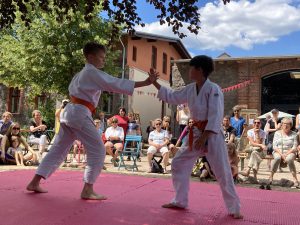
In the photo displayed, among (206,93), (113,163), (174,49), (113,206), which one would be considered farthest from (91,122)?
(174,49)

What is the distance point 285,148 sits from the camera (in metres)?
7.80

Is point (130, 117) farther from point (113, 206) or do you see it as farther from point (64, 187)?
point (113, 206)

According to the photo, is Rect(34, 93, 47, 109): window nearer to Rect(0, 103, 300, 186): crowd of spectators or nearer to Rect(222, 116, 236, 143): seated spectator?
Rect(0, 103, 300, 186): crowd of spectators

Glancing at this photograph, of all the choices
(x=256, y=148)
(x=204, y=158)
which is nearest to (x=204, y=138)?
(x=204, y=158)

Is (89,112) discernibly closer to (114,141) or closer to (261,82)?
(114,141)

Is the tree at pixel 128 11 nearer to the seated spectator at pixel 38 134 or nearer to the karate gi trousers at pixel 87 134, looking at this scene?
the karate gi trousers at pixel 87 134

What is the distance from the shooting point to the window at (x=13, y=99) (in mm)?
23531

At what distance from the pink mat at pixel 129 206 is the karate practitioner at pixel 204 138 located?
210 millimetres

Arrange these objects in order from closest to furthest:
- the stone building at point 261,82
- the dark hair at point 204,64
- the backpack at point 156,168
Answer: the dark hair at point 204,64
the backpack at point 156,168
the stone building at point 261,82

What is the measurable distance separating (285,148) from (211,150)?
4.60m

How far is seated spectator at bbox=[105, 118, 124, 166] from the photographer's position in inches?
368

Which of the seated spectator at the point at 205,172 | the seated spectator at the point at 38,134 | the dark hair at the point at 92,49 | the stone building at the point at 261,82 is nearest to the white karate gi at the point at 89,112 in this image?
the dark hair at the point at 92,49

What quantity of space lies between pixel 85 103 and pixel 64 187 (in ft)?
4.88

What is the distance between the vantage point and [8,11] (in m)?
4.52
